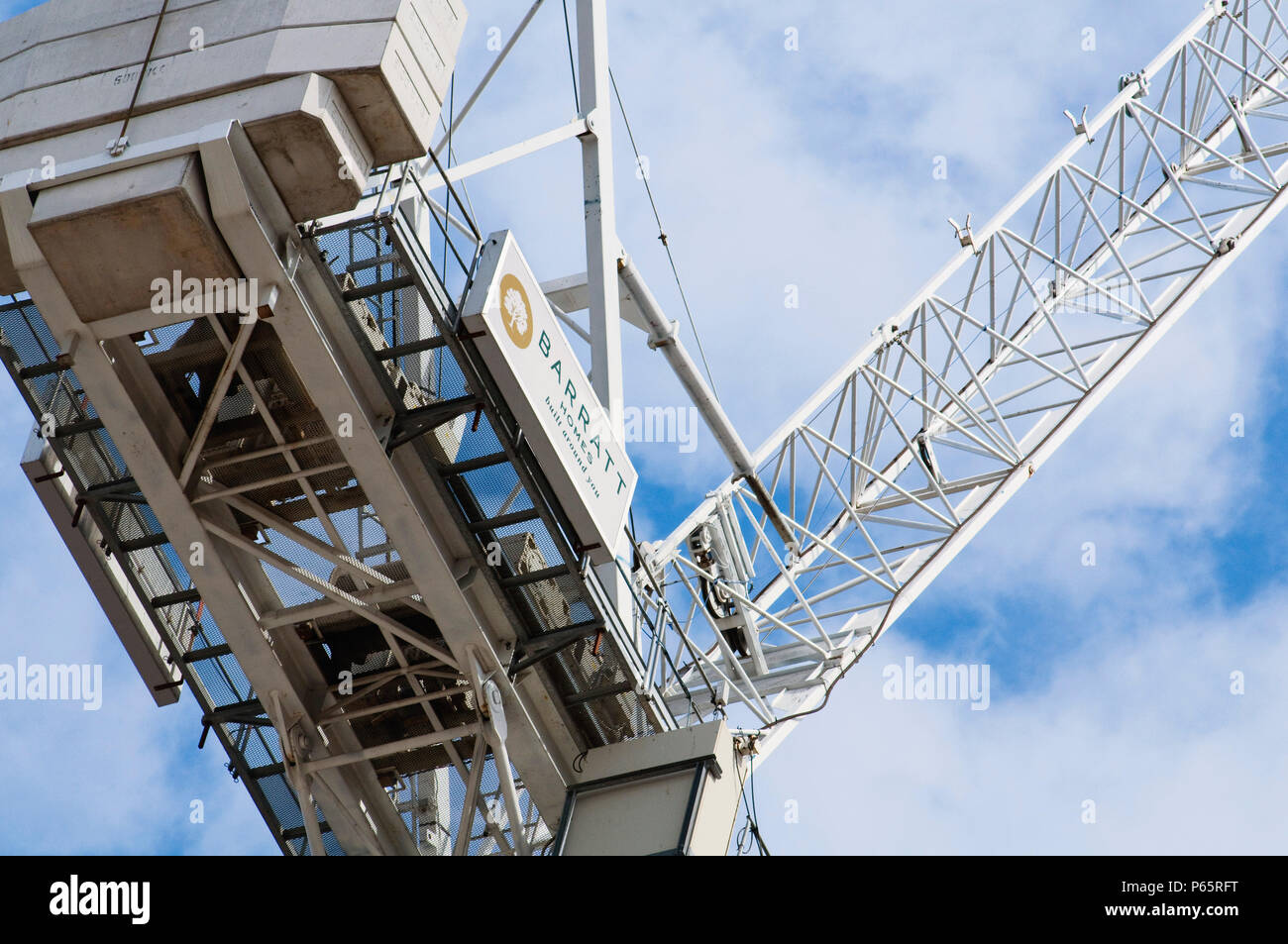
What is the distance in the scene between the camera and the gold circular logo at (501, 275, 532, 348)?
57.9ft

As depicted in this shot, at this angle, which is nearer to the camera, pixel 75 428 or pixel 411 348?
pixel 411 348

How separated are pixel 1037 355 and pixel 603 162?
14582 millimetres

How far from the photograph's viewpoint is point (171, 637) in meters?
20.2

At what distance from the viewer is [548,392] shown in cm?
1833

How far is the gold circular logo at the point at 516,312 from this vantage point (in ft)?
57.9

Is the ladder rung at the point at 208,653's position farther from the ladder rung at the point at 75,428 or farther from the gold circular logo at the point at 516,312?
the gold circular logo at the point at 516,312

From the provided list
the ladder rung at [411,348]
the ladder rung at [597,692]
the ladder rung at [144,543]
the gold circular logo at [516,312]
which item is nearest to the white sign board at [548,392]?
the gold circular logo at [516,312]

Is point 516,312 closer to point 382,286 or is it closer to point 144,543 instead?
point 382,286

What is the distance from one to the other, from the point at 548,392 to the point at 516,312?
3.21 feet

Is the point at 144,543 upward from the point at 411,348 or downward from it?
downward

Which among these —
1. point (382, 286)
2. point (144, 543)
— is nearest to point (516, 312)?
point (382, 286)
